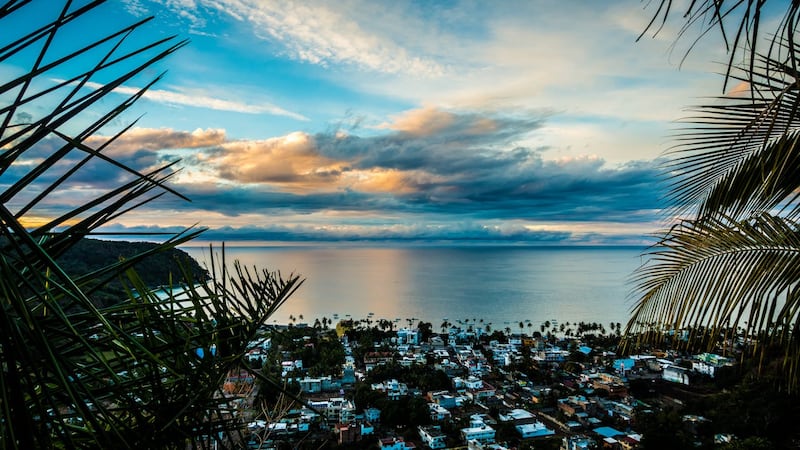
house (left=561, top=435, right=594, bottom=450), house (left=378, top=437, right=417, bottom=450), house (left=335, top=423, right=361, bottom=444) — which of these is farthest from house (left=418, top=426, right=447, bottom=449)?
house (left=561, top=435, right=594, bottom=450)

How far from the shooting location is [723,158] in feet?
6.12

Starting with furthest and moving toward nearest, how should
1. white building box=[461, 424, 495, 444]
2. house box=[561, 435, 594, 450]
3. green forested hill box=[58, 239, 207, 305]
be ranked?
white building box=[461, 424, 495, 444]
house box=[561, 435, 594, 450]
green forested hill box=[58, 239, 207, 305]

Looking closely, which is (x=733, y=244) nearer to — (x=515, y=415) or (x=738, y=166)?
(x=738, y=166)

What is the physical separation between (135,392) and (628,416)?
48.2 ft

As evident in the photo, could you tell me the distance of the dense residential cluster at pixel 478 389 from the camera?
10.5 metres

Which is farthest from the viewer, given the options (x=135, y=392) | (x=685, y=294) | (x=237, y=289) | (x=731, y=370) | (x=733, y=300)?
(x=731, y=370)

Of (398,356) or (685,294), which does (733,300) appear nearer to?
(685,294)

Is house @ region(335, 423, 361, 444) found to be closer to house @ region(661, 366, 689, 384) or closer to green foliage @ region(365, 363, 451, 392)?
green foliage @ region(365, 363, 451, 392)

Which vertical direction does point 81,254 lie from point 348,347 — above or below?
above

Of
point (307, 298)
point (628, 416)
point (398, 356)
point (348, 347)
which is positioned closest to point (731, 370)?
point (628, 416)

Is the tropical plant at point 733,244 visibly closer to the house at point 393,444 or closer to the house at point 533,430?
the house at point 393,444

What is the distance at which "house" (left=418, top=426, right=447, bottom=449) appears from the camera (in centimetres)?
1040

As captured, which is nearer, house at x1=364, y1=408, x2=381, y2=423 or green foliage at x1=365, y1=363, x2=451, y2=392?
house at x1=364, y1=408, x2=381, y2=423

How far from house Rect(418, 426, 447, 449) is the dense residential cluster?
0.09ft
